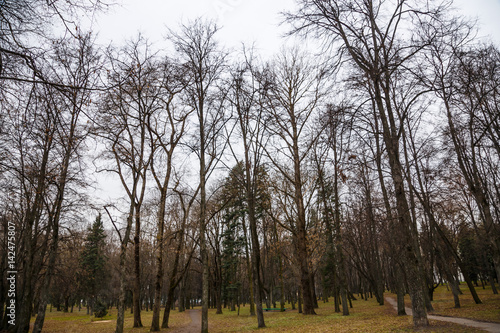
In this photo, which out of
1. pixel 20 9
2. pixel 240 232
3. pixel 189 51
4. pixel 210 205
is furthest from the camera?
pixel 240 232

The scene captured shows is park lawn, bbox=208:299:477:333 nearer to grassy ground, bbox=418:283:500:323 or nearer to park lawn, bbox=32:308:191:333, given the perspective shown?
grassy ground, bbox=418:283:500:323

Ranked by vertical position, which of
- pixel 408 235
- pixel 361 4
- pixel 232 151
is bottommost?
pixel 408 235

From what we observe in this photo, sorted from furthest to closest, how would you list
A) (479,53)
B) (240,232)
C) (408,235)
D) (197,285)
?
(197,285), (240,232), (479,53), (408,235)

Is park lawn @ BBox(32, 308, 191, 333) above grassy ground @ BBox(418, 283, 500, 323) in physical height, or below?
below

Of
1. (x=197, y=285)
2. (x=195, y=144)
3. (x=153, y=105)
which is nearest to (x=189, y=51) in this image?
(x=153, y=105)

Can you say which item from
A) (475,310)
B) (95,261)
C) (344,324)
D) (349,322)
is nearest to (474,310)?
(475,310)

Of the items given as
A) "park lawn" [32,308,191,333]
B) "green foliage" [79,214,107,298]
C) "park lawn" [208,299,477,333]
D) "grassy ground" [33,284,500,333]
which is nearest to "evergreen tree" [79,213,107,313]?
"green foliage" [79,214,107,298]

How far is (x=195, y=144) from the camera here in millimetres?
14742

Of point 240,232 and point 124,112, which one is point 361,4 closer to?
point 124,112

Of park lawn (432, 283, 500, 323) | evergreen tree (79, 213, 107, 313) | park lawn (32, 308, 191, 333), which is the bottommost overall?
park lawn (32, 308, 191, 333)

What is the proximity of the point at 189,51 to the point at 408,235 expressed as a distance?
41.7ft

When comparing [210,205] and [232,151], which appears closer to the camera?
[232,151]

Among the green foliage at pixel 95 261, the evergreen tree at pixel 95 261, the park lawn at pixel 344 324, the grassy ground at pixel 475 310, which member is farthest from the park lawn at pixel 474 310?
the evergreen tree at pixel 95 261

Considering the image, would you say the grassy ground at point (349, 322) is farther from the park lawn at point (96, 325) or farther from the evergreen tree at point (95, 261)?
the evergreen tree at point (95, 261)
